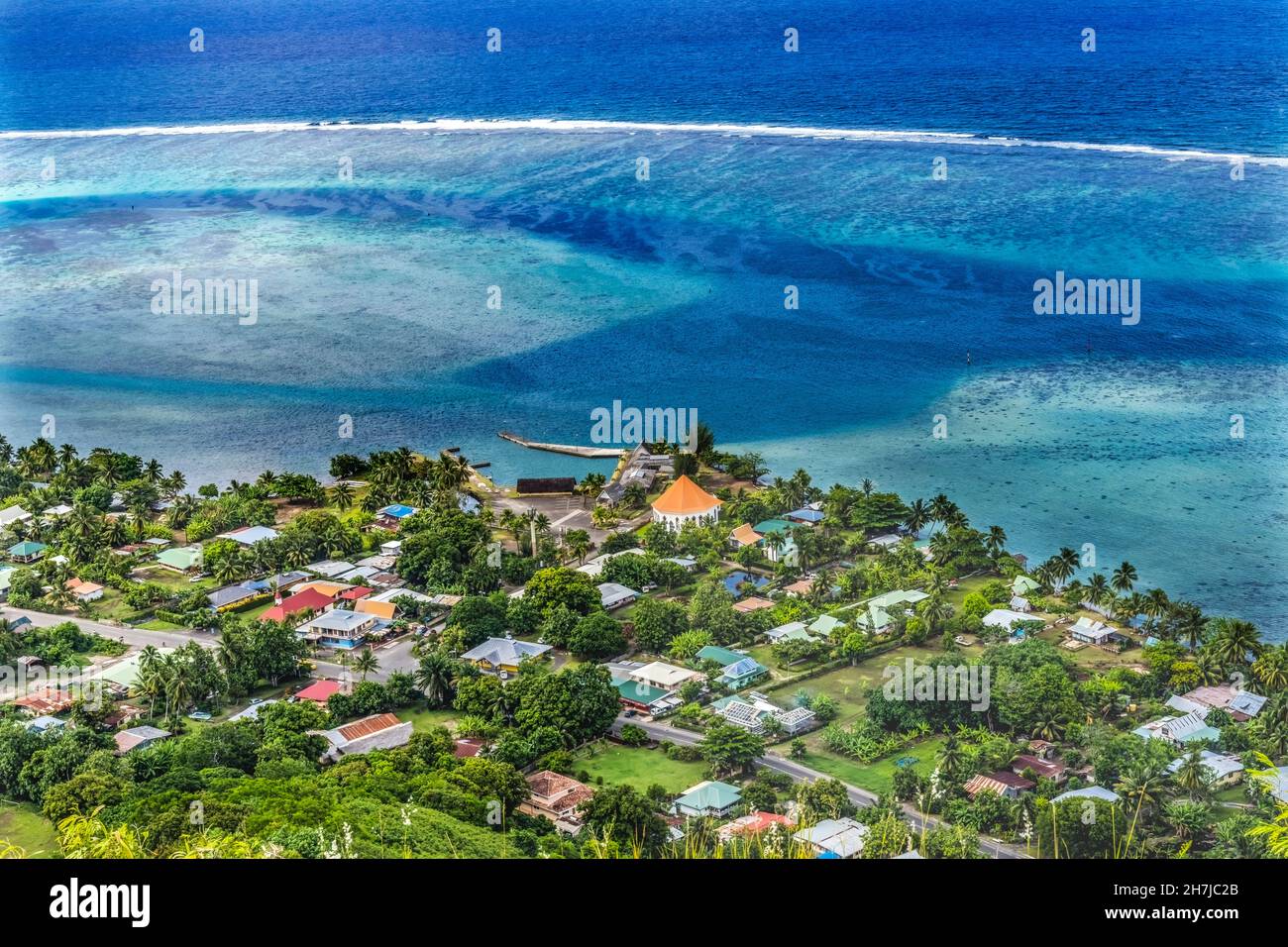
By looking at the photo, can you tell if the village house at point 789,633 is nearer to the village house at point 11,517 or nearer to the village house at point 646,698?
the village house at point 646,698

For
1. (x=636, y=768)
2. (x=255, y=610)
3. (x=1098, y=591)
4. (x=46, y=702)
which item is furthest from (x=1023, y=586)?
(x=46, y=702)

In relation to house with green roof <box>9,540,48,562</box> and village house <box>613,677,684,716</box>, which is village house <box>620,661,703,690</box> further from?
house with green roof <box>9,540,48,562</box>

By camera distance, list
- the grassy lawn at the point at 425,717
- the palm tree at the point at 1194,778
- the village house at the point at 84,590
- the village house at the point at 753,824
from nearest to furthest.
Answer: the village house at the point at 753,824
the palm tree at the point at 1194,778
the grassy lawn at the point at 425,717
the village house at the point at 84,590

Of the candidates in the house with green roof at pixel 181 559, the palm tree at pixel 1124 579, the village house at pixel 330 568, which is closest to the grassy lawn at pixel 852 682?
the palm tree at pixel 1124 579

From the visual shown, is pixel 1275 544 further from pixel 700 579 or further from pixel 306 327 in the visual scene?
pixel 306 327

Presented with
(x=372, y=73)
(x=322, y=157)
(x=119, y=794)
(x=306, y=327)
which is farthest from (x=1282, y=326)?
(x=372, y=73)

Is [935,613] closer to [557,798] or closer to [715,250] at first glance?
[557,798]
